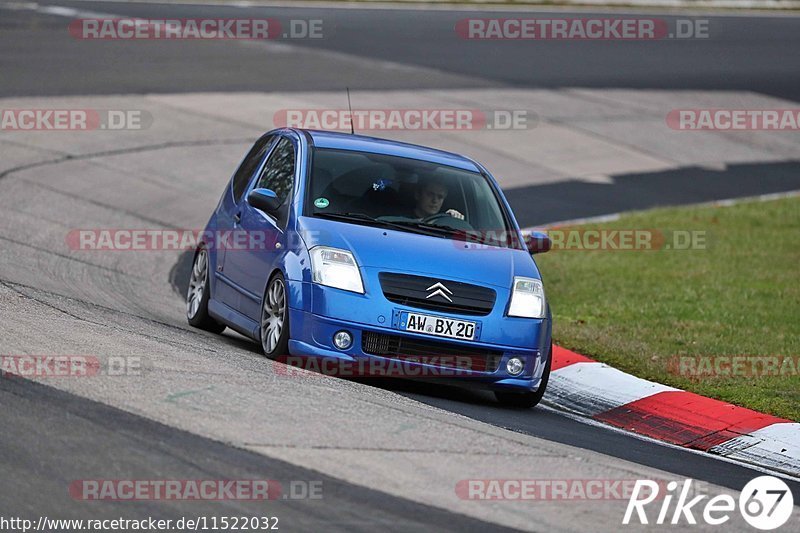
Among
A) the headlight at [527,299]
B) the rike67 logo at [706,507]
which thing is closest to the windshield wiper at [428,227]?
the headlight at [527,299]

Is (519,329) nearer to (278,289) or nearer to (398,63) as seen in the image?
(278,289)

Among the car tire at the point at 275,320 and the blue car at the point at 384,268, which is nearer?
the blue car at the point at 384,268

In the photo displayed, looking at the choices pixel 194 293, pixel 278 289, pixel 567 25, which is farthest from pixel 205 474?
pixel 567 25

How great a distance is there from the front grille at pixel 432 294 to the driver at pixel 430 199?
963 mm

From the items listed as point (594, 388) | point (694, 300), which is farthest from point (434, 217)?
point (694, 300)

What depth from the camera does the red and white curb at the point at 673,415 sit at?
892 cm

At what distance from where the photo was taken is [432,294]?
8.96 metres

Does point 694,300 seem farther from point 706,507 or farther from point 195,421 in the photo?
point 195,421

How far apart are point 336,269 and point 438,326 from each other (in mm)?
747

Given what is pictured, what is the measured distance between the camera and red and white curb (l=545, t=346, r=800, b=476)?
892 cm

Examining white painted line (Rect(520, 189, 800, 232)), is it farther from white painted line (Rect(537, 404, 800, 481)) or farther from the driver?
white painted line (Rect(537, 404, 800, 481))

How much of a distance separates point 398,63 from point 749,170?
297 inches

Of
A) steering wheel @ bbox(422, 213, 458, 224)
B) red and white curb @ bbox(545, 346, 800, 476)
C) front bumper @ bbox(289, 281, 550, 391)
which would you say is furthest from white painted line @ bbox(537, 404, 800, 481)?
steering wheel @ bbox(422, 213, 458, 224)

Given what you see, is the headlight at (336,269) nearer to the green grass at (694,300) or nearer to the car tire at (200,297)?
the car tire at (200,297)
